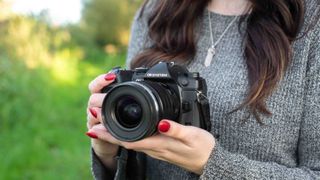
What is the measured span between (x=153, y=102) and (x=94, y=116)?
10.1 inches

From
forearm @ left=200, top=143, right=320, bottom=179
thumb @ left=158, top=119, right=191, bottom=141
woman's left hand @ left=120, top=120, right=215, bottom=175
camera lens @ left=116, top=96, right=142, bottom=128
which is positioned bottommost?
forearm @ left=200, top=143, right=320, bottom=179

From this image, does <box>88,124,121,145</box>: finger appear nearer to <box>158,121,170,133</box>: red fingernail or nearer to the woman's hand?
the woman's hand

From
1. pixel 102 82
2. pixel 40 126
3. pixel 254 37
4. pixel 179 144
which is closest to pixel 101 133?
pixel 102 82

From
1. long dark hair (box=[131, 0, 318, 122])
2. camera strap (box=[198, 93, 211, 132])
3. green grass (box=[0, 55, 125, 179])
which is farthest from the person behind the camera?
green grass (box=[0, 55, 125, 179])

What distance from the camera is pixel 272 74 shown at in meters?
1.58

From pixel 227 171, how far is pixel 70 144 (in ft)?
9.56

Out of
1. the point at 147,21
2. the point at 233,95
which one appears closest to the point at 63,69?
the point at 147,21

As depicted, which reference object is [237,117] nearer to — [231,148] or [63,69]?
[231,148]

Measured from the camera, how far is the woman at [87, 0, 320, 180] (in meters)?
1.42

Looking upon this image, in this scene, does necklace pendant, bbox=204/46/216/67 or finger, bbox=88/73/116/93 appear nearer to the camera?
finger, bbox=88/73/116/93

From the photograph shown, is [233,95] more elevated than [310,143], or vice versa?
[233,95]

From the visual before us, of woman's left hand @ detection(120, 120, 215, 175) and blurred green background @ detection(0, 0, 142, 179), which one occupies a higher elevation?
woman's left hand @ detection(120, 120, 215, 175)

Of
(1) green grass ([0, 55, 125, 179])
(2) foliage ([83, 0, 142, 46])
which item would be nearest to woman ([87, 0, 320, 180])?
(1) green grass ([0, 55, 125, 179])

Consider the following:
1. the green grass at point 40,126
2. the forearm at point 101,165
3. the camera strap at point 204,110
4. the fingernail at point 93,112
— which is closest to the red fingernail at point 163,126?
the camera strap at point 204,110
